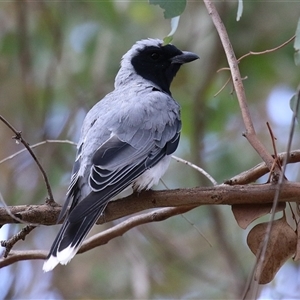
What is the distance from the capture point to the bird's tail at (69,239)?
10.2ft

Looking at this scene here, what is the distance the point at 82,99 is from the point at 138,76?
4.17 feet

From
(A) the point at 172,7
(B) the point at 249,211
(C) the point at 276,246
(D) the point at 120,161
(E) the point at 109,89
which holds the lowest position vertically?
(E) the point at 109,89

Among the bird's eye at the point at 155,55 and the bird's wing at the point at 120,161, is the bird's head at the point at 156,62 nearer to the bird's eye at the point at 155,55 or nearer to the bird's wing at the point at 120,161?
the bird's eye at the point at 155,55

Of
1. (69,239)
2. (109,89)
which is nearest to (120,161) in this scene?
(69,239)

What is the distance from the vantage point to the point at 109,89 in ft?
21.0

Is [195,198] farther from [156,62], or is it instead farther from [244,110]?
[156,62]

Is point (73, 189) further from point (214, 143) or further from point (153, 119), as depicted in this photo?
point (214, 143)

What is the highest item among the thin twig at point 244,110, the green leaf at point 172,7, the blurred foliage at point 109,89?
the green leaf at point 172,7

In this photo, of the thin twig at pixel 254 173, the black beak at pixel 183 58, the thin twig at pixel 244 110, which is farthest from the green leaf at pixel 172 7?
the black beak at pixel 183 58

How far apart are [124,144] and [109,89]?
272cm

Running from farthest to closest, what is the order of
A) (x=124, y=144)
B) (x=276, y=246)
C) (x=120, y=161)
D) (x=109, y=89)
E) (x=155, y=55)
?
1. (x=109, y=89)
2. (x=155, y=55)
3. (x=124, y=144)
4. (x=120, y=161)
5. (x=276, y=246)

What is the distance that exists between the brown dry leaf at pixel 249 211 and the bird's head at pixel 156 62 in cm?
194

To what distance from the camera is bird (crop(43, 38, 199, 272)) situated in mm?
3175

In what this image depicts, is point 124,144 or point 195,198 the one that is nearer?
point 195,198
